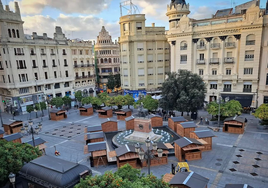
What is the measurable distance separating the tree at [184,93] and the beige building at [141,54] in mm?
15817

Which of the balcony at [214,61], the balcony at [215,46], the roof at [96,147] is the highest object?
the balcony at [215,46]

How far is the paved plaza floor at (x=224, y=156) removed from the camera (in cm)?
1405

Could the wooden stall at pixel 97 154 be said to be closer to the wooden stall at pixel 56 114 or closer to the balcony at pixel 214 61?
the wooden stall at pixel 56 114

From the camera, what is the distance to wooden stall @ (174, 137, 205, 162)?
1638 cm

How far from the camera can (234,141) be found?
66.9ft

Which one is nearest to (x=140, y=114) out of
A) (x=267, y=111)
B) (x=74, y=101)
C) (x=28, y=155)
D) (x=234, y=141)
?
(x=234, y=141)

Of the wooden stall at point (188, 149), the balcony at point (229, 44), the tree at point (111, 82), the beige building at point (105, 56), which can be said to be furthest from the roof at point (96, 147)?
the beige building at point (105, 56)

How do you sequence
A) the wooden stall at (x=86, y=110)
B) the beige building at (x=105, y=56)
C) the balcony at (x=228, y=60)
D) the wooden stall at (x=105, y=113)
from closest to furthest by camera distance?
the wooden stall at (x=105, y=113)
the balcony at (x=228, y=60)
the wooden stall at (x=86, y=110)
the beige building at (x=105, y=56)

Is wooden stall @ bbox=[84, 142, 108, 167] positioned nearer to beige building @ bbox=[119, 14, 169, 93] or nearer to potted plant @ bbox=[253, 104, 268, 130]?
potted plant @ bbox=[253, 104, 268, 130]

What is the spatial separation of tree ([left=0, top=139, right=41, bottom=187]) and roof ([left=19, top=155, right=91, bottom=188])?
2.36 feet

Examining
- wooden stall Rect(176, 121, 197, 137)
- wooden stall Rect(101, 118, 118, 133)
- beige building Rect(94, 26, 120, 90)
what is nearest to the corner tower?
beige building Rect(94, 26, 120, 90)

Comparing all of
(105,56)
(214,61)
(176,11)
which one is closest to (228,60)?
(214,61)

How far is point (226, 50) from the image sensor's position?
3350cm

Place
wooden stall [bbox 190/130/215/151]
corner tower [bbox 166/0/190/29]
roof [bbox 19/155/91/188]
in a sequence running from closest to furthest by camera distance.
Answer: roof [bbox 19/155/91/188]
wooden stall [bbox 190/130/215/151]
corner tower [bbox 166/0/190/29]
